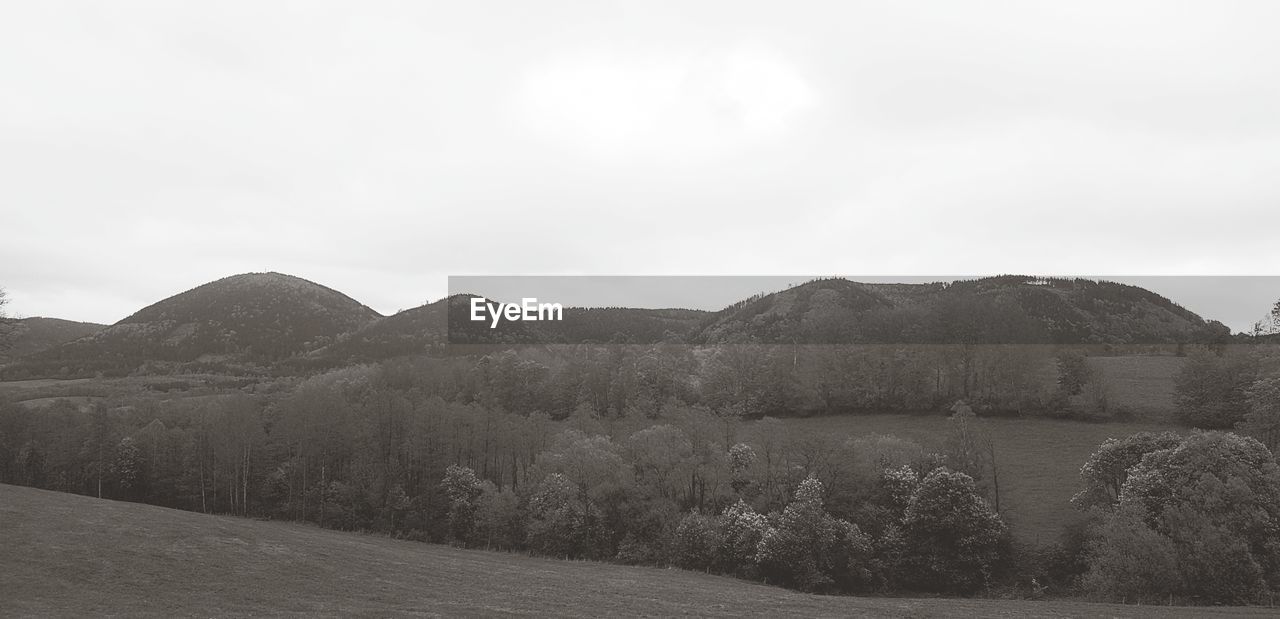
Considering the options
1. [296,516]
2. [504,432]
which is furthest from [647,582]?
[296,516]

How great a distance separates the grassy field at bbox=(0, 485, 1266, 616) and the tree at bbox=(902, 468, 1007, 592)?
18.4 metres

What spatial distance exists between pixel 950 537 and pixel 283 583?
58.2 meters

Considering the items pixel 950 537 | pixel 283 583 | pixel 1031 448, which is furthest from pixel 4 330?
pixel 1031 448

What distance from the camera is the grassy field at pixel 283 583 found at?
2833cm

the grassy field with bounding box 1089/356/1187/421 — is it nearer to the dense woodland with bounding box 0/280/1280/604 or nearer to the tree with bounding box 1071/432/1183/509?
the dense woodland with bounding box 0/280/1280/604

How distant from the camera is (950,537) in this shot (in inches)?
2516

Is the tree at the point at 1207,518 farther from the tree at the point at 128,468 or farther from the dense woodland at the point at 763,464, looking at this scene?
the tree at the point at 128,468

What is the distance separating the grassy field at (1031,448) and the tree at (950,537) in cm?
826

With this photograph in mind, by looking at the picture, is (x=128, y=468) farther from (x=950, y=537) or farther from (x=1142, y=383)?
(x=1142, y=383)

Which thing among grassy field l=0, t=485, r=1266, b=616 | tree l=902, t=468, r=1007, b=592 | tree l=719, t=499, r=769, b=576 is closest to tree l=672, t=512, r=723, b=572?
tree l=719, t=499, r=769, b=576

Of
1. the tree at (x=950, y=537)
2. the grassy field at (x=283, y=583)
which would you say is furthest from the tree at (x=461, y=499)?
the tree at (x=950, y=537)

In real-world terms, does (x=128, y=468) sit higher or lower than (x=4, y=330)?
lower

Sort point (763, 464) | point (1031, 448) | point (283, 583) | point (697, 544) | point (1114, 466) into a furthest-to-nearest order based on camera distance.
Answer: point (1031, 448) → point (763, 464) → point (1114, 466) → point (697, 544) → point (283, 583)

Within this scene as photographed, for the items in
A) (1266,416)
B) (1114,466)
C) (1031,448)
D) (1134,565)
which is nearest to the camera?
(1134,565)
